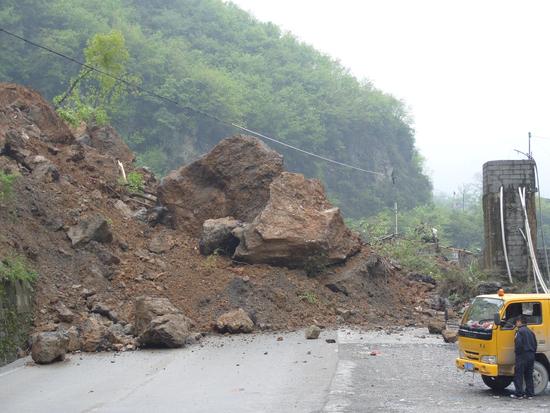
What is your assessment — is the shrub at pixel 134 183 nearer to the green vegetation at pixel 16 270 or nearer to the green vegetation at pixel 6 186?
the green vegetation at pixel 6 186

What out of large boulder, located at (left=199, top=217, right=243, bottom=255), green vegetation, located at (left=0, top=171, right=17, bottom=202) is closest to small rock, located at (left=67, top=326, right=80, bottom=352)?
green vegetation, located at (left=0, top=171, right=17, bottom=202)

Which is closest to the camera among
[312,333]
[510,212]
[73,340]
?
[73,340]

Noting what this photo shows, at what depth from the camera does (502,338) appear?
11742mm

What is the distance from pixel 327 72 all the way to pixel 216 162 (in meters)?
76.3

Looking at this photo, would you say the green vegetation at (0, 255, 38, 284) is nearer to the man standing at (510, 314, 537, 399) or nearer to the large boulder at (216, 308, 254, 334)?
the large boulder at (216, 308, 254, 334)

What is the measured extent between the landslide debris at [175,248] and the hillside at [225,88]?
38.6m

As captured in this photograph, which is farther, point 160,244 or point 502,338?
point 160,244

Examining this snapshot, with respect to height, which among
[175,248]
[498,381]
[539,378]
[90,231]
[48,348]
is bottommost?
[498,381]

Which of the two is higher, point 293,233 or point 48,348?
point 293,233

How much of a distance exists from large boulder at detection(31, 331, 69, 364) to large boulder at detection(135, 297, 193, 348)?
2077mm

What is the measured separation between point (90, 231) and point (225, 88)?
51701 millimetres

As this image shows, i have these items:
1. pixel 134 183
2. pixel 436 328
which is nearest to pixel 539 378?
pixel 436 328

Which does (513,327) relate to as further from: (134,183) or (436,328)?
(134,183)

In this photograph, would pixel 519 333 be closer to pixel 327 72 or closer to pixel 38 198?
pixel 38 198
